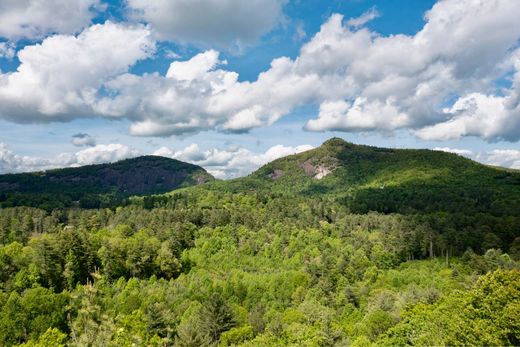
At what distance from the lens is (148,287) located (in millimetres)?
93125

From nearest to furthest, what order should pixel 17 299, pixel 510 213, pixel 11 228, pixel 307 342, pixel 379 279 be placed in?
pixel 307 342 → pixel 17 299 → pixel 379 279 → pixel 11 228 → pixel 510 213

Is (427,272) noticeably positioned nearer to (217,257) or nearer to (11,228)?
(217,257)

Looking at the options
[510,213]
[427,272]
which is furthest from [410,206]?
[427,272]

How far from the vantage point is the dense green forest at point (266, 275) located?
137ft

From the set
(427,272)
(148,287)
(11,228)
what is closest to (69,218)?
(11,228)

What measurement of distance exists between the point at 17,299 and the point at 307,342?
51.1m

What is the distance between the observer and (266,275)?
108188mm

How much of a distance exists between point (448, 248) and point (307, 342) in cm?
9787

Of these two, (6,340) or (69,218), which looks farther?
(69,218)

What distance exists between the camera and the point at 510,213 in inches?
5758

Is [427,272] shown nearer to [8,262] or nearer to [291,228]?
[291,228]

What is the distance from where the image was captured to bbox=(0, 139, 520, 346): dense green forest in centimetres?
4184

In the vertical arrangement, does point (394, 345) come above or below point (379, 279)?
above

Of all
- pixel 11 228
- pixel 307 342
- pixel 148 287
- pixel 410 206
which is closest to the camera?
pixel 307 342
